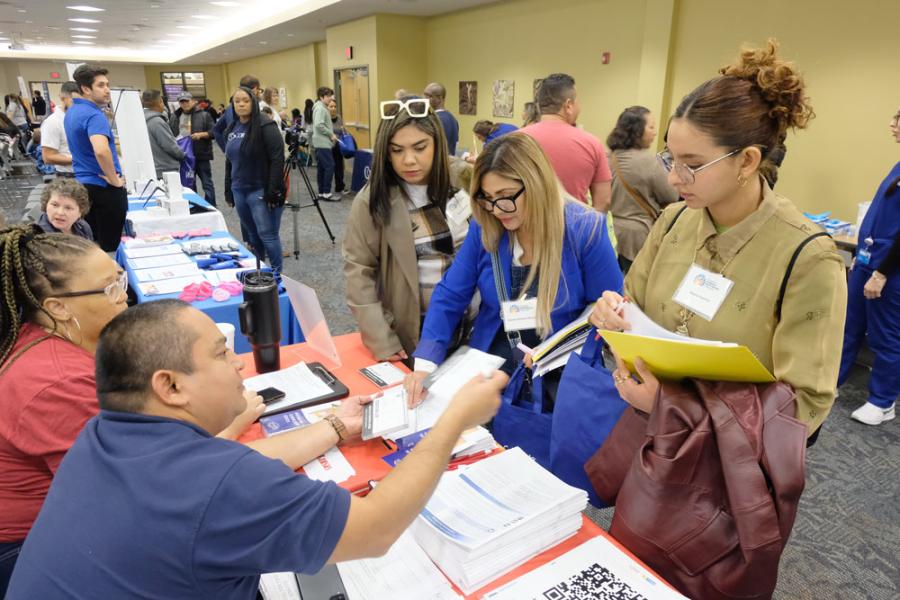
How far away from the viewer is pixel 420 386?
1483 millimetres

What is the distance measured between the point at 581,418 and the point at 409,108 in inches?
44.6

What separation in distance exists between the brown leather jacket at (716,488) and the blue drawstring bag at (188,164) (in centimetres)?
707

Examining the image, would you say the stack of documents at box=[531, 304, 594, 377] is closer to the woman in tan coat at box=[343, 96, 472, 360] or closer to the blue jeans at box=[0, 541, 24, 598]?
the woman in tan coat at box=[343, 96, 472, 360]

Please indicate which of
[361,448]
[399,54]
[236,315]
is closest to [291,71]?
[399,54]

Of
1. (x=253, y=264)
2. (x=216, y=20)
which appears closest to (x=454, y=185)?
(x=253, y=264)

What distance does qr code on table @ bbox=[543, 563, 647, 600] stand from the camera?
907 millimetres

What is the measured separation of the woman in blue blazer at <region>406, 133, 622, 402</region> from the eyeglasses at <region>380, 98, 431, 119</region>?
1.22 ft

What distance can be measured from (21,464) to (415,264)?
3.79ft

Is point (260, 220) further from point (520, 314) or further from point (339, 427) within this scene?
point (339, 427)

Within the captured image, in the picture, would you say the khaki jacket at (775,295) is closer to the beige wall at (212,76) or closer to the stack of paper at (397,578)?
the stack of paper at (397,578)

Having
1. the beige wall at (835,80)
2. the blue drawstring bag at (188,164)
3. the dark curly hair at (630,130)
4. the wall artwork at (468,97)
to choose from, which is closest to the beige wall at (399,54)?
the wall artwork at (468,97)

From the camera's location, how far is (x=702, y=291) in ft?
3.85

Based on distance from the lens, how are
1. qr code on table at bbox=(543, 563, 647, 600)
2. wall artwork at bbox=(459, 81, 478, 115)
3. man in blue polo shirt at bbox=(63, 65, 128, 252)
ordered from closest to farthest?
qr code on table at bbox=(543, 563, 647, 600) → man in blue polo shirt at bbox=(63, 65, 128, 252) → wall artwork at bbox=(459, 81, 478, 115)

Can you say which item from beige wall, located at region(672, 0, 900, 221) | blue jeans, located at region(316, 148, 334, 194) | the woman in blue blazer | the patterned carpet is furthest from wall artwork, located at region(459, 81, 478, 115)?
the woman in blue blazer
